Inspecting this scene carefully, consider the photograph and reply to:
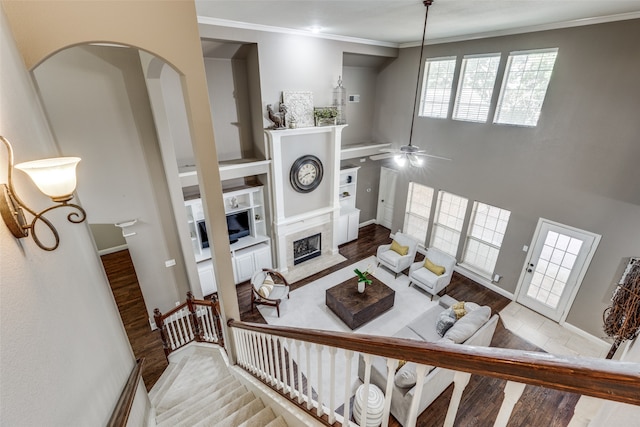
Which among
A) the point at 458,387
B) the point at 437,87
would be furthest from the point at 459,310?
the point at 437,87

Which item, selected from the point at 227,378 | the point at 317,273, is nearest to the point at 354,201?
the point at 317,273

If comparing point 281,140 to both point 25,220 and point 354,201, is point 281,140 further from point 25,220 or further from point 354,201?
point 25,220

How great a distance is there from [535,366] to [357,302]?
16.1ft

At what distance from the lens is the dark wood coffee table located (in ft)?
17.4

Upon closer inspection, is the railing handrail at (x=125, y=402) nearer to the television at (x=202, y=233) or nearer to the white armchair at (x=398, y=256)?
the television at (x=202, y=233)

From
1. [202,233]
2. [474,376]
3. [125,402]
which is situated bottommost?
[474,376]

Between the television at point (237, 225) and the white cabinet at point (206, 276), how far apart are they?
2.44ft

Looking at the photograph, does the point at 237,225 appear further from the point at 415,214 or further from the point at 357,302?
the point at 415,214

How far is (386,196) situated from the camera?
29.2ft

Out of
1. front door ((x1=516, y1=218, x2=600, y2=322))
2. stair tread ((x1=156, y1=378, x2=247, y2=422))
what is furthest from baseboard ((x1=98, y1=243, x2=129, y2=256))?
front door ((x1=516, y1=218, x2=600, y2=322))

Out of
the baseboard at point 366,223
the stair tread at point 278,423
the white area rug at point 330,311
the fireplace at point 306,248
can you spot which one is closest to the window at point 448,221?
the white area rug at point 330,311

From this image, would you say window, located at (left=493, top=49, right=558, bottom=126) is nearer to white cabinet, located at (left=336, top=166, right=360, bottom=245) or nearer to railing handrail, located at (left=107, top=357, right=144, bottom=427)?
white cabinet, located at (left=336, top=166, right=360, bottom=245)

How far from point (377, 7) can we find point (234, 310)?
4.07 metres

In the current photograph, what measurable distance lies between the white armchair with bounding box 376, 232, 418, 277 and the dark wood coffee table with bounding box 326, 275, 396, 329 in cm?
92
